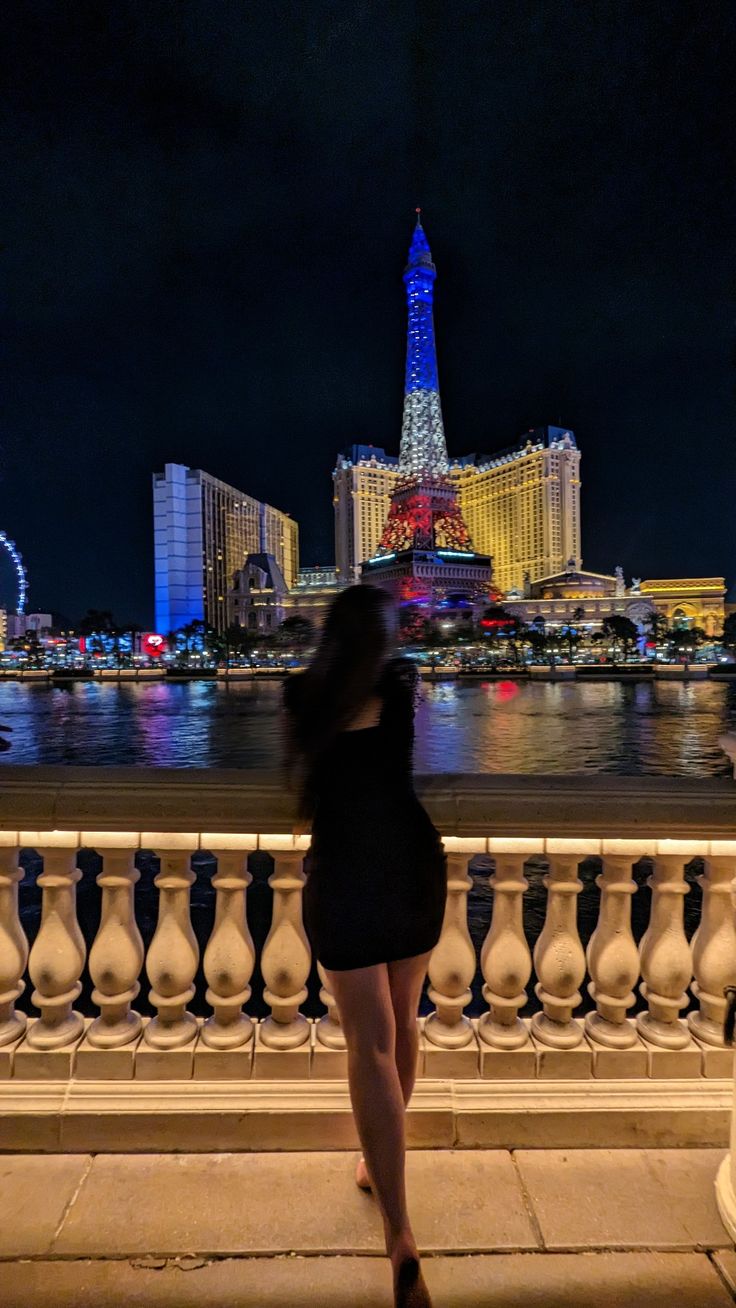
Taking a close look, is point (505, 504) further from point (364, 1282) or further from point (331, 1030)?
point (364, 1282)

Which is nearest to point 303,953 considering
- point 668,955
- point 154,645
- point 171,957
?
point 171,957

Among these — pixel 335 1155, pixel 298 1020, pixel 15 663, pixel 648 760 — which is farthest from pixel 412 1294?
pixel 15 663

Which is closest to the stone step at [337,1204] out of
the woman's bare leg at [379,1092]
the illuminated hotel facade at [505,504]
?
the woman's bare leg at [379,1092]

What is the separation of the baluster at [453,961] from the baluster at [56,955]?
4.67 ft

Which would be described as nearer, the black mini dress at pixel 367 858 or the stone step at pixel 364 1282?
the black mini dress at pixel 367 858

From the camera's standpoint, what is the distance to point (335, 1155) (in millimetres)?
2775

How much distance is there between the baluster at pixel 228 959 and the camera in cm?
290

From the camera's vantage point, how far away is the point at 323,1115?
2799 mm

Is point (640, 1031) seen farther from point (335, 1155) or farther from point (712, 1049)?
point (335, 1155)

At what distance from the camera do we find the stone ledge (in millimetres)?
2789

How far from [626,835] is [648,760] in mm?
24927

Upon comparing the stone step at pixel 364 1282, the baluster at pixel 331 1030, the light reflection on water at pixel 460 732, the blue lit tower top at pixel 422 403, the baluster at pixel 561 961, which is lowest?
the light reflection on water at pixel 460 732

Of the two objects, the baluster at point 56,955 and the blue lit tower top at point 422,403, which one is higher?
the blue lit tower top at point 422,403

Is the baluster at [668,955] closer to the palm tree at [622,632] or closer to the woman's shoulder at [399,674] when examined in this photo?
the woman's shoulder at [399,674]
